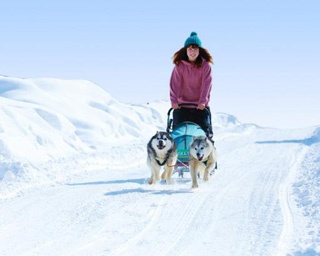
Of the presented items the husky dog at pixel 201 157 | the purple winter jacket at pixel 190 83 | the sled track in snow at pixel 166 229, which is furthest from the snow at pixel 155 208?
the purple winter jacket at pixel 190 83

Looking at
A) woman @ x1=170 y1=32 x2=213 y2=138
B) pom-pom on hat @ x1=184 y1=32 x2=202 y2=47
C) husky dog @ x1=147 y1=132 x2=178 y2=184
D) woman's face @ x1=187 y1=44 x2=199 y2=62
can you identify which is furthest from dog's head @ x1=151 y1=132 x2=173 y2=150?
pom-pom on hat @ x1=184 y1=32 x2=202 y2=47

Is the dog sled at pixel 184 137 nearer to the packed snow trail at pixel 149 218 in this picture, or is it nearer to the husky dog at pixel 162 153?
the husky dog at pixel 162 153

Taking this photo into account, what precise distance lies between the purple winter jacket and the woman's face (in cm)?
12

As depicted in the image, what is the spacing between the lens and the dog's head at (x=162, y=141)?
735cm

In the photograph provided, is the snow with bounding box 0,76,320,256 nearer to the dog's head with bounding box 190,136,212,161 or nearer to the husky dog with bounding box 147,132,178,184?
the husky dog with bounding box 147,132,178,184

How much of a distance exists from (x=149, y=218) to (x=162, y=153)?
2.40 m

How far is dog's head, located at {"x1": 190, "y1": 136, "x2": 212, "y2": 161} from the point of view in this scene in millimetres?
7234

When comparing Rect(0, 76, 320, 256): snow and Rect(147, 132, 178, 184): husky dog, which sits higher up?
Rect(147, 132, 178, 184): husky dog

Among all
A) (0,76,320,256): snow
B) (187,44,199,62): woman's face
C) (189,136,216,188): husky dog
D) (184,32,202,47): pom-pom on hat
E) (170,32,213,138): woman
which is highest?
(184,32,202,47): pom-pom on hat

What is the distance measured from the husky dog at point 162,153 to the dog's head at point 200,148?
1.13 ft

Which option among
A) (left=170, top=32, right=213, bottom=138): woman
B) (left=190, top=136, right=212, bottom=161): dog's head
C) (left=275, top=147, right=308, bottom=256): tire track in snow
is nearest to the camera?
Result: (left=275, top=147, right=308, bottom=256): tire track in snow

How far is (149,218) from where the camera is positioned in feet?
Answer: 16.9

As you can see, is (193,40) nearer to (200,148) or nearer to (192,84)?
(192,84)

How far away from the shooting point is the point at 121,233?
4.52 metres
